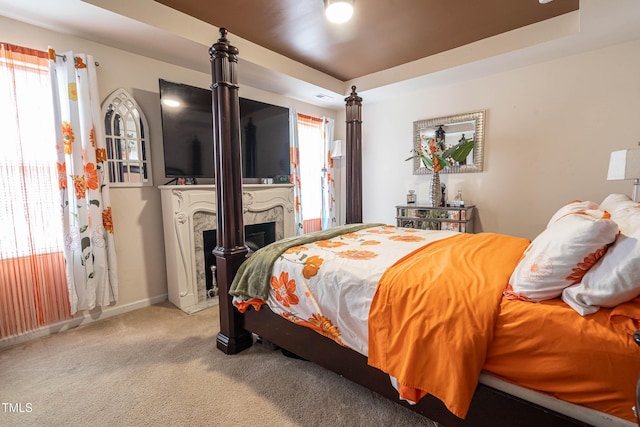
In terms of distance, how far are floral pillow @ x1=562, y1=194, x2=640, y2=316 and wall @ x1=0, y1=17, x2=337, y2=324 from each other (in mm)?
3074

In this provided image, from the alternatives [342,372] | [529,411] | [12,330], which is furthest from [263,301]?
[12,330]

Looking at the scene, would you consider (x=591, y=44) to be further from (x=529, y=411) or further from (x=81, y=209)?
(x=81, y=209)

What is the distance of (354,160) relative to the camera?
121 inches

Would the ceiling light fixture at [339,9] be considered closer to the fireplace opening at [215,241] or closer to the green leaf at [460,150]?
the green leaf at [460,150]

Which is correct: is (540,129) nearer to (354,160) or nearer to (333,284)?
(354,160)

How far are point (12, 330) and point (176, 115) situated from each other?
6.82ft

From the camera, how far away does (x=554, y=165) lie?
300 cm

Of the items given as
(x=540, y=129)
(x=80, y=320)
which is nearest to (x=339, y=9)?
(x=540, y=129)

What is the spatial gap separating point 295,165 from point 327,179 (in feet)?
2.43

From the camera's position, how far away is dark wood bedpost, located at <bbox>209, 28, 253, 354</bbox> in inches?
72.4

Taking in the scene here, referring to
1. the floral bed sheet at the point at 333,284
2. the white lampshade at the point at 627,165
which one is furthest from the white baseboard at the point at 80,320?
the white lampshade at the point at 627,165

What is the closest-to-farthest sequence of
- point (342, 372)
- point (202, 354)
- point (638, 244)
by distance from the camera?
point (638, 244) < point (342, 372) < point (202, 354)

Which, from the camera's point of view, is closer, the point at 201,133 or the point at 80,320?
the point at 80,320

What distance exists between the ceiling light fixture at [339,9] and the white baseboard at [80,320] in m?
2.94
